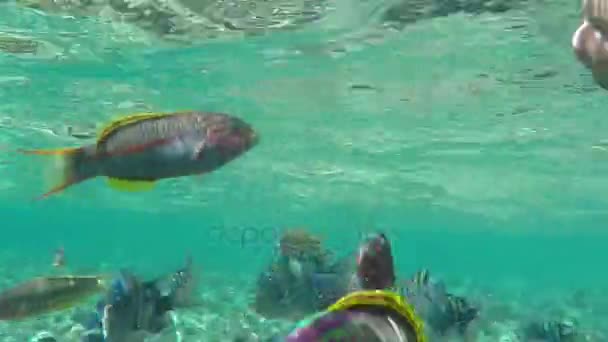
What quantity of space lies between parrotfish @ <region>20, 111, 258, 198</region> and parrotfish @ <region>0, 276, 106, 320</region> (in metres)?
1.72

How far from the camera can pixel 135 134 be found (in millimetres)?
3260

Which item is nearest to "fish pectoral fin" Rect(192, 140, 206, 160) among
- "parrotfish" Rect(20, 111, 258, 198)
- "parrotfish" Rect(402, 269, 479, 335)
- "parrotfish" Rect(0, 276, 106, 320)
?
"parrotfish" Rect(20, 111, 258, 198)

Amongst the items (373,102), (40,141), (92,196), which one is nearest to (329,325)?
(373,102)

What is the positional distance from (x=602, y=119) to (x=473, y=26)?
33.5ft

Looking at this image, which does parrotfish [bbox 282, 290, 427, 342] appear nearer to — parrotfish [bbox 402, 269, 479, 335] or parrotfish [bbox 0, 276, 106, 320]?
parrotfish [bbox 0, 276, 106, 320]

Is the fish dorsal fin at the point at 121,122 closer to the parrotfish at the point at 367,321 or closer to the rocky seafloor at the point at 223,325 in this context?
the parrotfish at the point at 367,321

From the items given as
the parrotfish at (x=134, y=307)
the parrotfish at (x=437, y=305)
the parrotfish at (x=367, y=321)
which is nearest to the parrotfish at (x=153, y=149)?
the parrotfish at (x=367, y=321)

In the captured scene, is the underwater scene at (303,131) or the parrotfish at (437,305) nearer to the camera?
the underwater scene at (303,131)

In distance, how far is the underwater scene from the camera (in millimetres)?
3305

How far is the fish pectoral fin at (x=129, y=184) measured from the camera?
135 inches

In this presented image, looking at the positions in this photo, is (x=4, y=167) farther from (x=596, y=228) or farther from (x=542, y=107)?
(x=596, y=228)

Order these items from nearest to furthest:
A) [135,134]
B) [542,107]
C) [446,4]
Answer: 1. [135,134]
2. [446,4]
3. [542,107]

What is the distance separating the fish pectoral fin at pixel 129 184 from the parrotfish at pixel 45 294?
1.62 metres

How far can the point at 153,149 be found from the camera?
10.8 feet
